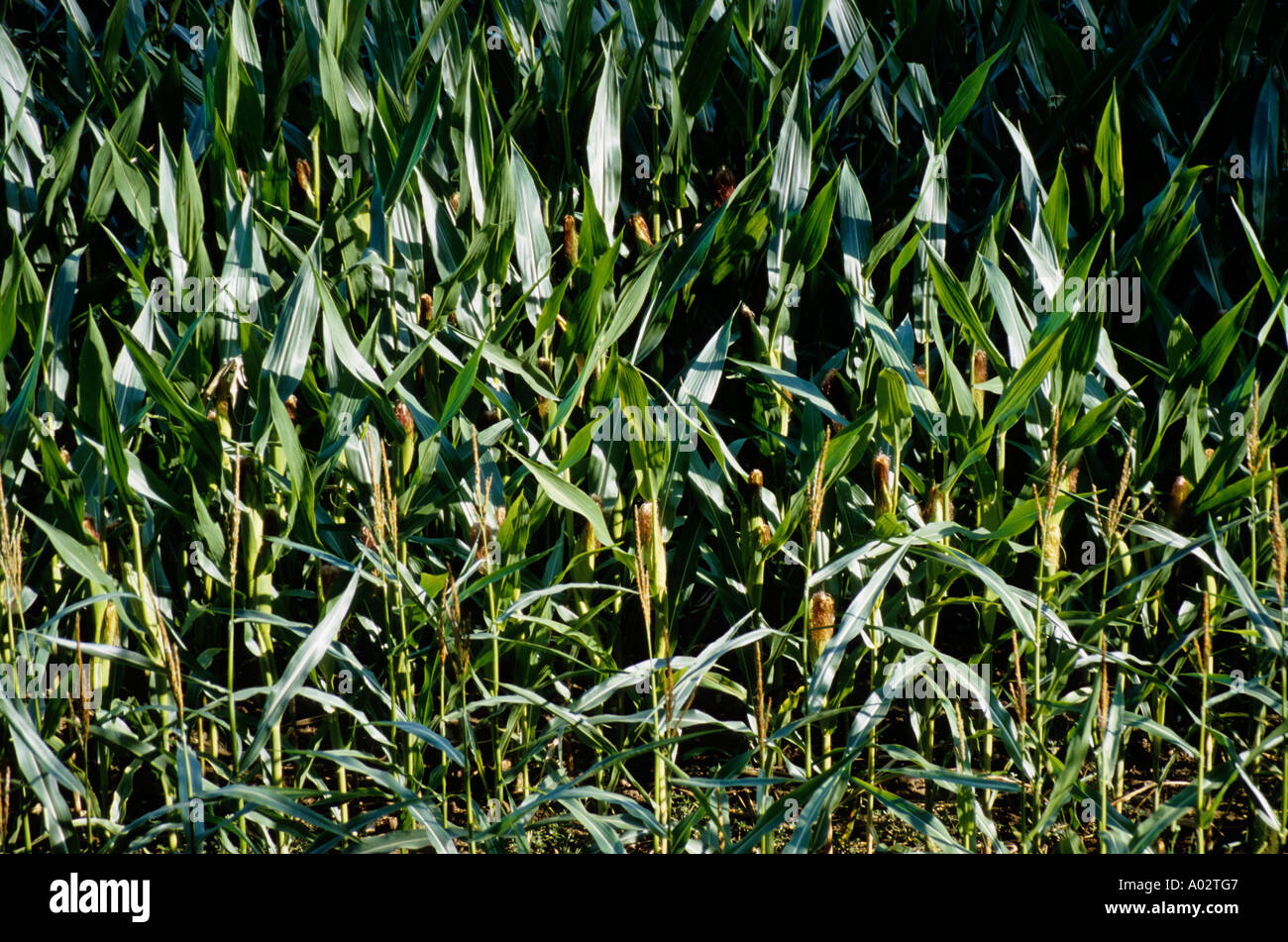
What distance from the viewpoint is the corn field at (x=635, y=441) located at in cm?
134

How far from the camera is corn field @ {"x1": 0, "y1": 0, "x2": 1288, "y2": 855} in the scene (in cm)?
134

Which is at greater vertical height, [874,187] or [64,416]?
[874,187]

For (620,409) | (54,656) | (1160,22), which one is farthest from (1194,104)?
(54,656)

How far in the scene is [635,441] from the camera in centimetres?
142

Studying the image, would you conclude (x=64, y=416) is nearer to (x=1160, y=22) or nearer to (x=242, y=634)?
(x=242, y=634)

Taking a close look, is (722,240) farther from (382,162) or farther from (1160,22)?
(1160,22)

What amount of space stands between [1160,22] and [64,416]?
189 centimetres

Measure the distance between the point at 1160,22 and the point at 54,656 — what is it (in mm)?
2122

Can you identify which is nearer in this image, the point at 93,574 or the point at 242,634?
the point at 93,574

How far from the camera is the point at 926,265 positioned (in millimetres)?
1603

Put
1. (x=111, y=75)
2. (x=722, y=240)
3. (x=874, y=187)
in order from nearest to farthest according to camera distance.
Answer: (x=722, y=240), (x=111, y=75), (x=874, y=187)

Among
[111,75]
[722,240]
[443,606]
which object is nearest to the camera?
[443,606]

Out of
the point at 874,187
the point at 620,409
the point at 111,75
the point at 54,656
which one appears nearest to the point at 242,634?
the point at 54,656
